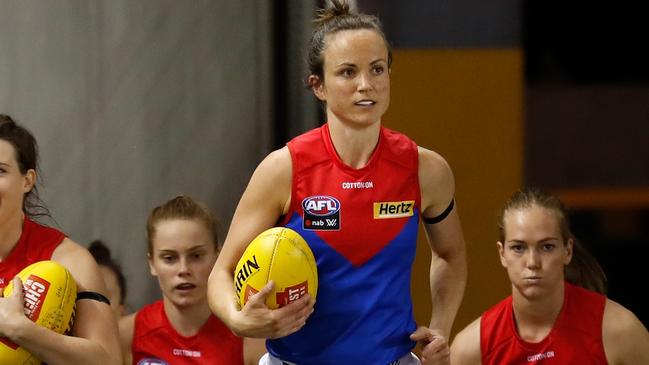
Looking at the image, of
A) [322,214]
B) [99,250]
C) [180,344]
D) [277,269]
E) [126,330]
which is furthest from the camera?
[99,250]

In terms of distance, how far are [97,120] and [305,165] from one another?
1647mm

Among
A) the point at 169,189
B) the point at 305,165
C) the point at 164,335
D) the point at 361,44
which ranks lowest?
the point at 164,335

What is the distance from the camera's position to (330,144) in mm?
3445

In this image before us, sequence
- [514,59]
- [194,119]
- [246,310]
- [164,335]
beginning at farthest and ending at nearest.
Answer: [514,59]
[194,119]
[164,335]
[246,310]

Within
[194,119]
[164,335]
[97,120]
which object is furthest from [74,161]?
[164,335]

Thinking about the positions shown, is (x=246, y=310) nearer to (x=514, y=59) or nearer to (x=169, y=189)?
(x=169, y=189)

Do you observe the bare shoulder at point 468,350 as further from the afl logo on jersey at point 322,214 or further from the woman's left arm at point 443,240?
the afl logo on jersey at point 322,214

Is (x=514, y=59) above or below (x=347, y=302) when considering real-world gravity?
above

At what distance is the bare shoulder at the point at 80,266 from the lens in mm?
3785

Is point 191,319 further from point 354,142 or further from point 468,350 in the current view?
point 354,142

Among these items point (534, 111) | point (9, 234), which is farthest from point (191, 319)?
point (534, 111)

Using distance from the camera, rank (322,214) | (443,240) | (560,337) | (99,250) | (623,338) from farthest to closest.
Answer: (99,250) < (560,337) < (623,338) < (443,240) < (322,214)

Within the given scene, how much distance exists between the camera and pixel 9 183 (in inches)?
148

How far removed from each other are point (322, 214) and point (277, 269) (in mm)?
247
